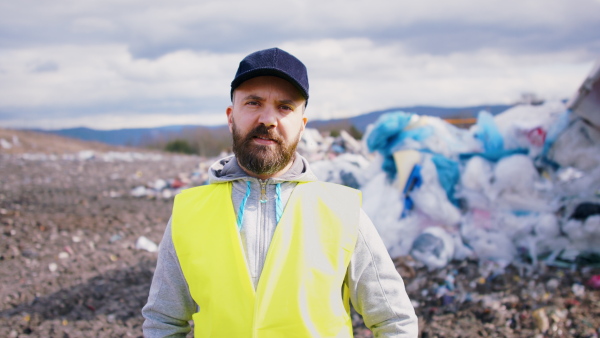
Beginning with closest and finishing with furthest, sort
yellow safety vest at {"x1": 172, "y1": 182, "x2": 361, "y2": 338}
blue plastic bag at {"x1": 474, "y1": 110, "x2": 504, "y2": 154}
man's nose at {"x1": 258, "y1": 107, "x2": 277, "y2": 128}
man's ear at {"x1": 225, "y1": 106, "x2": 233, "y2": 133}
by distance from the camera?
yellow safety vest at {"x1": 172, "y1": 182, "x2": 361, "y2": 338}, man's nose at {"x1": 258, "y1": 107, "x2": 277, "y2": 128}, man's ear at {"x1": 225, "y1": 106, "x2": 233, "y2": 133}, blue plastic bag at {"x1": 474, "y1": 110, "x2": 504, "y2": 154}

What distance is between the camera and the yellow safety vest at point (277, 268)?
1.49m

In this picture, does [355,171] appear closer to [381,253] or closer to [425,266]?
[425,266]

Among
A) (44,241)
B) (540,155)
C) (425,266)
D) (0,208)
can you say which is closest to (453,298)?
(425,266)

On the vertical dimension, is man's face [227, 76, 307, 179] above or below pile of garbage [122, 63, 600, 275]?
above

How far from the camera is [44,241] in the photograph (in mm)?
5516

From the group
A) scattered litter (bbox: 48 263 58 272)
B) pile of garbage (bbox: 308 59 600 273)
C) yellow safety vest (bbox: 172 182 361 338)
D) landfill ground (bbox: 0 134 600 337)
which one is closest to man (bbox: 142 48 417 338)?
yellow safety vest (bbox: 172 182 361 338)

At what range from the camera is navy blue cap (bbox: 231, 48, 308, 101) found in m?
1.58

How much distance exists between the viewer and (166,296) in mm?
1642

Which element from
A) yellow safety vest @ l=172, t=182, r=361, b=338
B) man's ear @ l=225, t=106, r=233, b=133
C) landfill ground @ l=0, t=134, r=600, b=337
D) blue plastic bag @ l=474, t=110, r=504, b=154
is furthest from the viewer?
blue plastic bag @ l=474, t=110, r=504, b=154

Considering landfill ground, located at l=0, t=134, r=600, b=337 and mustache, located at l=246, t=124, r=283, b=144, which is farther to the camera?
landfill ground, located at l=0, t=134, r=600, b=337

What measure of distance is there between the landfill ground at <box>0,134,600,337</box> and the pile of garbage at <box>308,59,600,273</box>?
0.23 metres

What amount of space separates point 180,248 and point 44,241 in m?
4.67

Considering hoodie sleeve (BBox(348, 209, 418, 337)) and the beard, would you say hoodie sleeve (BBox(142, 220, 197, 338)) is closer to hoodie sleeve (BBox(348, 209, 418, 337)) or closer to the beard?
the beard

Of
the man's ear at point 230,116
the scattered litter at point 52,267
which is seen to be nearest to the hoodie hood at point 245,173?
the man's ear at point 230,116
